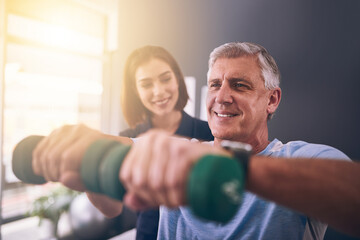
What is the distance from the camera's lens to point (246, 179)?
1.27ft

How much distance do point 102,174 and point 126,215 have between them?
1.91m

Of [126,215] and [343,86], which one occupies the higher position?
[343,86]

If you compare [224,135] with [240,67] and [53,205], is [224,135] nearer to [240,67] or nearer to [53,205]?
[240,67]

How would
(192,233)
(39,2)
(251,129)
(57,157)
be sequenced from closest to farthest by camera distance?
(57,157), (192,233), (251,129), (39,2)

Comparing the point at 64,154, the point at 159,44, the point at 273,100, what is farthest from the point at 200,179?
the point at 159,44

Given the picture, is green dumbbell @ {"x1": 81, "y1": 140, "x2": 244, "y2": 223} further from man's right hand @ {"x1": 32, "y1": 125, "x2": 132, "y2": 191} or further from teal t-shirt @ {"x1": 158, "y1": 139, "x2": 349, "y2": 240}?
teal t-shirt @ {"x1": 158, "y1": 139, "x2": 349, "y2": 240}

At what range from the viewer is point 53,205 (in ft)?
8.71

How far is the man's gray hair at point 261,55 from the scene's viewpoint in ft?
3.86

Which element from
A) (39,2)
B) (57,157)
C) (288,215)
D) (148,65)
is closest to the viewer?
(57,157)

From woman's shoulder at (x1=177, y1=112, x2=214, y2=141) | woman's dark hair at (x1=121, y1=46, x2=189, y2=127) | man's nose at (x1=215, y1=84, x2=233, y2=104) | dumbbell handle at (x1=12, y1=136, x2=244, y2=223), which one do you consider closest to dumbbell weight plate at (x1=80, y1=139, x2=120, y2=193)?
dumbbell handle at (x1=12, y1=136, x2=244, y2=223)

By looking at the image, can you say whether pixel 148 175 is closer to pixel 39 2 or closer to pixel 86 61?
pixel 86 61

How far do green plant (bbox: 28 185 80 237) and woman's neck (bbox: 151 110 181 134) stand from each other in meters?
1.54

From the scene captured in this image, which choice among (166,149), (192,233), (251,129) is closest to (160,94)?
(251,129)

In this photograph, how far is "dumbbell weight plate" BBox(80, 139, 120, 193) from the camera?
0.40 m
